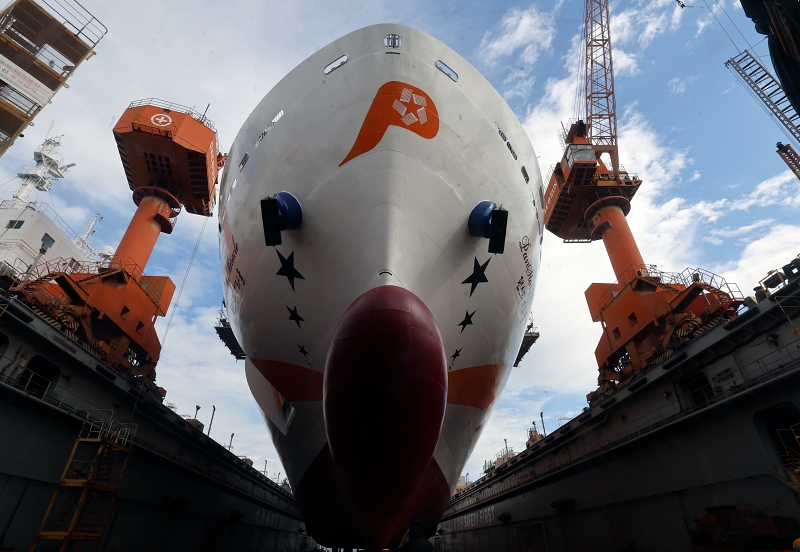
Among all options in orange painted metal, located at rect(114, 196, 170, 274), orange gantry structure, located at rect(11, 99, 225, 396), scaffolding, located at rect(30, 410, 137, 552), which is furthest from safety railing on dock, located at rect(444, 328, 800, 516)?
orange painted metal, located at rect(114, 196, 170, 274)

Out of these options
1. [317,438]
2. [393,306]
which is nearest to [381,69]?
[393,306]

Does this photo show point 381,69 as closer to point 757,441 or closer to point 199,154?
point 757,441

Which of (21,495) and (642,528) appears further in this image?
(642,528)

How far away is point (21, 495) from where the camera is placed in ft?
23.1

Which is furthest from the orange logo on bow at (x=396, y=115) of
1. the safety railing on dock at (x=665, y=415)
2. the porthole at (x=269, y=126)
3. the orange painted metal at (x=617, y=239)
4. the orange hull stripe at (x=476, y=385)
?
the orange painted metal at (x=617, y=239)

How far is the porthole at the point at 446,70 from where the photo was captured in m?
6.49

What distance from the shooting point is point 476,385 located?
692 cm

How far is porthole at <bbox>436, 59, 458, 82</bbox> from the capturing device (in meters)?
6.49

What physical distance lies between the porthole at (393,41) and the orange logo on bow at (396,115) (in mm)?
859

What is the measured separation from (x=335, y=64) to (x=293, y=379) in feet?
17.4

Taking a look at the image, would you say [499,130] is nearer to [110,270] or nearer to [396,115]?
[396,115]

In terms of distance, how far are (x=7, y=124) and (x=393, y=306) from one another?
21.4 meters

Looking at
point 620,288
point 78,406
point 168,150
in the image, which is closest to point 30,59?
point 168,150

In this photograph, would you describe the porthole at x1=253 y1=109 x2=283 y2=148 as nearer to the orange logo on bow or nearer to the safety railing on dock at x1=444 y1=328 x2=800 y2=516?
the orange logo on bow
